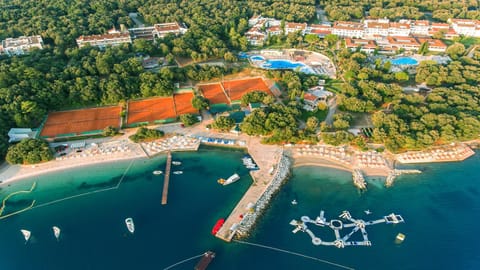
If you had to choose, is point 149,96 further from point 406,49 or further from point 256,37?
point 406,49

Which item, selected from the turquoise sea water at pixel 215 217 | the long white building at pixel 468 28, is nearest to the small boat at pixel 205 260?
the turquoise sea water at pixel 215 217

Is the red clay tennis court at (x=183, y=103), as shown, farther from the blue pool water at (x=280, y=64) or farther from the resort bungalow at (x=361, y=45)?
the resort bungalow at (x=361, y=45)

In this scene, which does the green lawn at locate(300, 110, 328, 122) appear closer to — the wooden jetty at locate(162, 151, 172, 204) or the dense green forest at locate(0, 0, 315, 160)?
the dense green forest at locate(0, 0, 315, 160)

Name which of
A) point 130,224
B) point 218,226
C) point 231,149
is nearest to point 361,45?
point 231,149

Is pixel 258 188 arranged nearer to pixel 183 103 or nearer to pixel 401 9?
pixel 183 103

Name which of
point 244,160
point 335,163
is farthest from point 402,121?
point 244,160

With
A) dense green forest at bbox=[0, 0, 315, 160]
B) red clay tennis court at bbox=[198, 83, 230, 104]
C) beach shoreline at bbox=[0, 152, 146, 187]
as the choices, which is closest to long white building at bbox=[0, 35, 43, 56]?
dense green forest at bbox=[0, 0, 315, 160]
